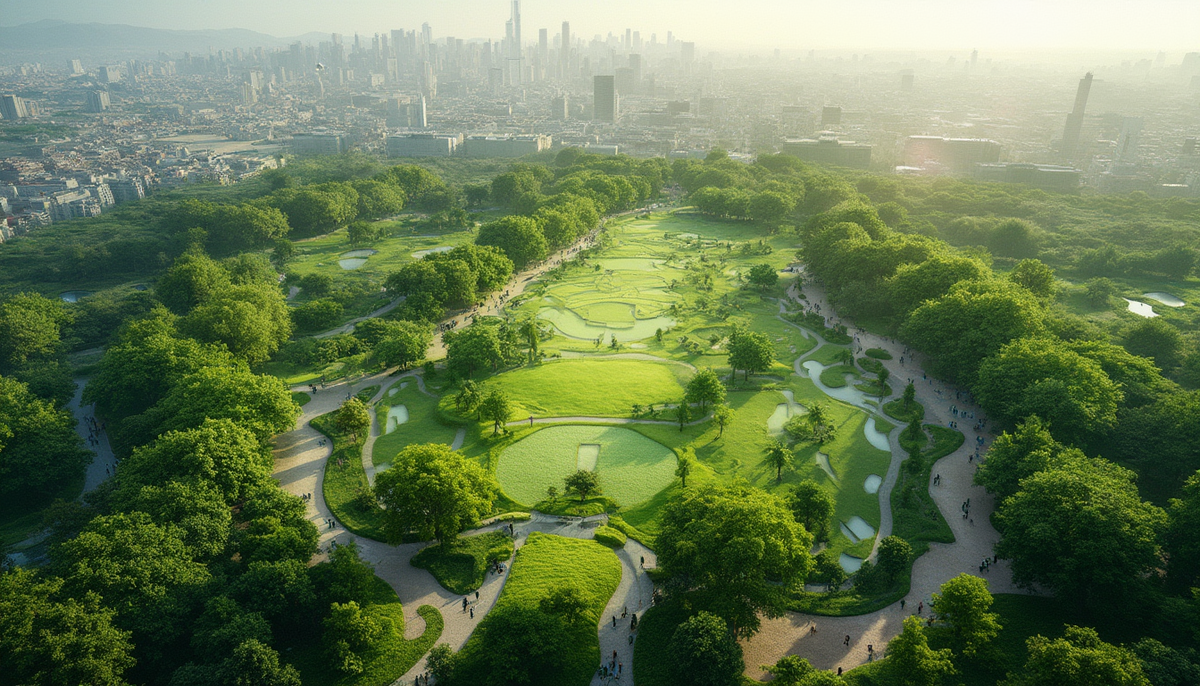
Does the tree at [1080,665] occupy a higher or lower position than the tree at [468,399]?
higher

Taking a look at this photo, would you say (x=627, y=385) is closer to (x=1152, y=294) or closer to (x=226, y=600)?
(x=226, y=600)

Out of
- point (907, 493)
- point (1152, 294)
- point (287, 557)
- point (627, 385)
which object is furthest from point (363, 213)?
point (1152, 294)

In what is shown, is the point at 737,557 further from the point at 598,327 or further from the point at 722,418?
the point at 598,327

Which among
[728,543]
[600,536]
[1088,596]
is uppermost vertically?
[728,543]

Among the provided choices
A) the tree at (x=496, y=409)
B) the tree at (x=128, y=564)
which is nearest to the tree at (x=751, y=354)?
the tree at (x=496, y=409)

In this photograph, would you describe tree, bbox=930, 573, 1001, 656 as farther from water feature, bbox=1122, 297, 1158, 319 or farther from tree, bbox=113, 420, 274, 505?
water feature, bbox=1122, 297, 1158, 319

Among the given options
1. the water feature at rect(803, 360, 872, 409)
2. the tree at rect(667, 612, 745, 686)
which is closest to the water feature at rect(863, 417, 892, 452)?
the water feature at rect(803, 360, 872, 409)

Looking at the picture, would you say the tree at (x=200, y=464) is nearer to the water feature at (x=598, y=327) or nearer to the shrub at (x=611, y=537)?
the shrub at (x=611, y=537)
